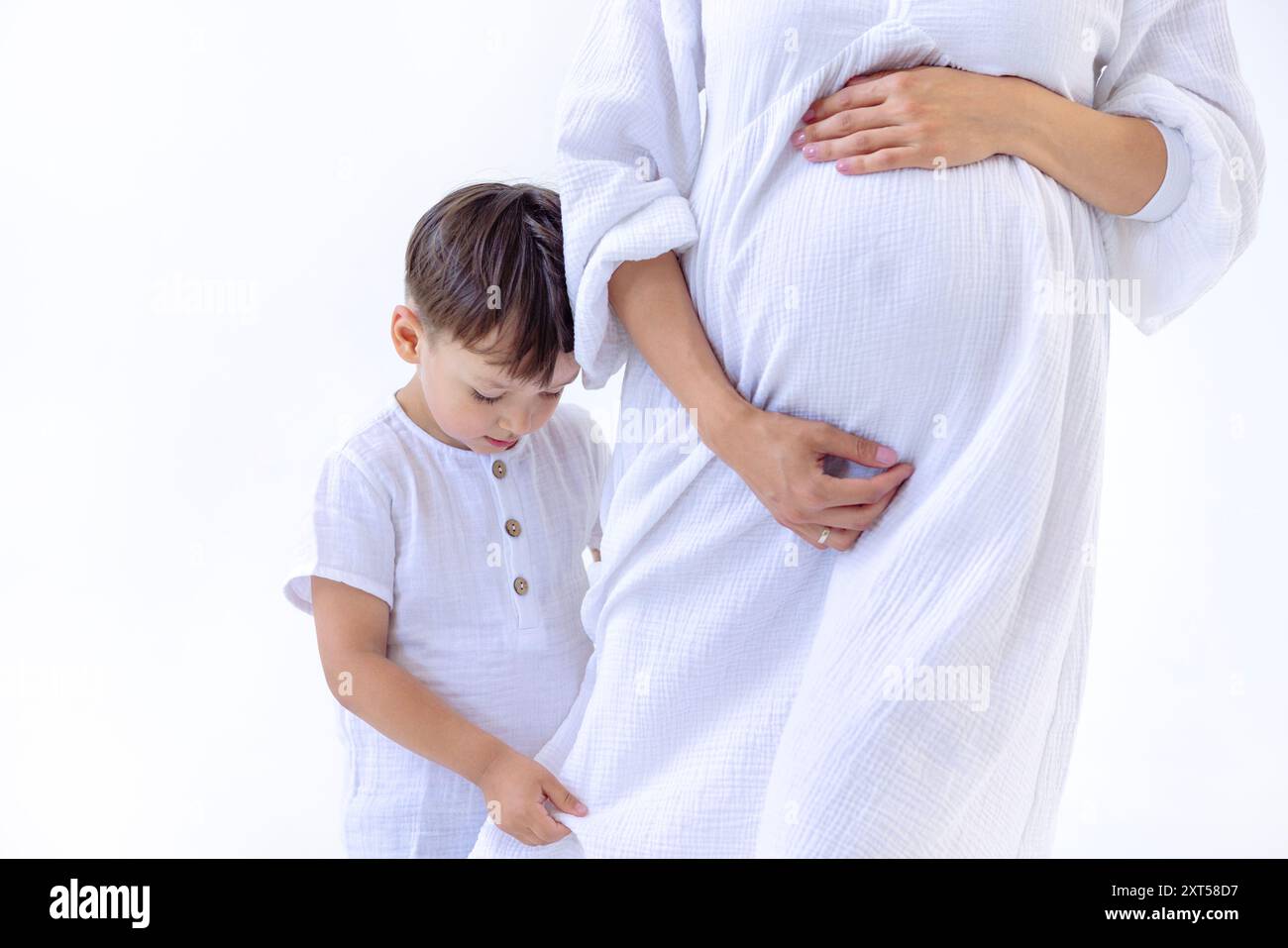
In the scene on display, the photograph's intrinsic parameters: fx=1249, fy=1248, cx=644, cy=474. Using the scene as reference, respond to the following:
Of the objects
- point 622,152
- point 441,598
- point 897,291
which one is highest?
point 622,152

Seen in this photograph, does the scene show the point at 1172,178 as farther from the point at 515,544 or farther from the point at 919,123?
the point at 515,544

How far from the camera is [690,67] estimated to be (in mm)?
929

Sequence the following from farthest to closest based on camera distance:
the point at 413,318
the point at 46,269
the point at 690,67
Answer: the point at 46,269 → the point at 413,318 → the point at 690,67

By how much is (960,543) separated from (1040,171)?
27cm

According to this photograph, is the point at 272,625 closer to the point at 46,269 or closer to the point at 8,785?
the point at 8,785

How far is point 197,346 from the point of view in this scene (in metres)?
1.60

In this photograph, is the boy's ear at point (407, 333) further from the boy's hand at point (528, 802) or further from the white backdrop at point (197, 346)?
the white backdrop at point (197, 346)

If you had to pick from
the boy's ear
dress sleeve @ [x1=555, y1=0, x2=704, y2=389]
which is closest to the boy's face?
the boy's ear

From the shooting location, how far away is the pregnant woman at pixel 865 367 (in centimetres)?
81

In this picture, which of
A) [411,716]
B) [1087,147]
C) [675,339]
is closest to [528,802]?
[411,716]

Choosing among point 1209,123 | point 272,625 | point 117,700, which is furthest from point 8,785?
point 1209,123

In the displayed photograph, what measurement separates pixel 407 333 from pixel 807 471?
459mm

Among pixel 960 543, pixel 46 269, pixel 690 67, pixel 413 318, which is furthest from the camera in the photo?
pixel 46 269

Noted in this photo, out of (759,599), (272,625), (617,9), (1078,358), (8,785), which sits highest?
(617,9)
